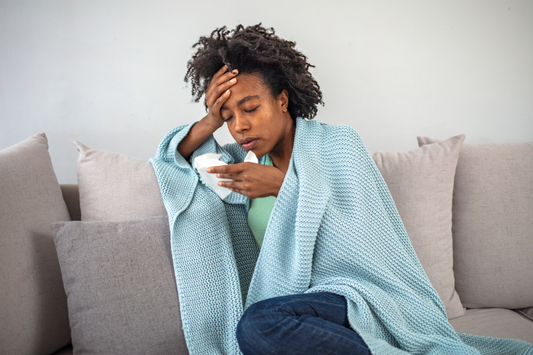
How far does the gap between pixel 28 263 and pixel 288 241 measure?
0.71 m

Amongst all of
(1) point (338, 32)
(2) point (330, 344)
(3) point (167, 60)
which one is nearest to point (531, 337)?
(2) point (330, 344)

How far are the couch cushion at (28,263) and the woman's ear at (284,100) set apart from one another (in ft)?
2.52

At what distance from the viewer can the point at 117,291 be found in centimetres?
100

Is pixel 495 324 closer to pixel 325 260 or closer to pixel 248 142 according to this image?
pixel 325 260

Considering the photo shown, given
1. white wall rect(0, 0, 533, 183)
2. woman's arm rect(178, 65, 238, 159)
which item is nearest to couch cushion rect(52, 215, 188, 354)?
woman's arm rect(178, 65, 238, 159)

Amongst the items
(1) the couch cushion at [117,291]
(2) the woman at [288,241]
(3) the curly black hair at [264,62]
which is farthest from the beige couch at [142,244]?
(3) the curly black hair at [264,62]

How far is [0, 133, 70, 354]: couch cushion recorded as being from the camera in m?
0.99

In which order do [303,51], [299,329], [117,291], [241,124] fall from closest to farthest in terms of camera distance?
[299,329], [117,291], [241,124], [303,51]

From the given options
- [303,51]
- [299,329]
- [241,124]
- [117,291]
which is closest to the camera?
[299,329]

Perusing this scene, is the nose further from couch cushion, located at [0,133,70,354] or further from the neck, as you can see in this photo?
couch cushion, located at [0,133,70,354]

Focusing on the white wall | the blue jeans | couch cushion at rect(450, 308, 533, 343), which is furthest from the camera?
the white wall

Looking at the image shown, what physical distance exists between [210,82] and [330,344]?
858 mm

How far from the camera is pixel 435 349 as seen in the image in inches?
37.4

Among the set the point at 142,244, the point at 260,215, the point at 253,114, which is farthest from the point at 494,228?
the point at 142,244
